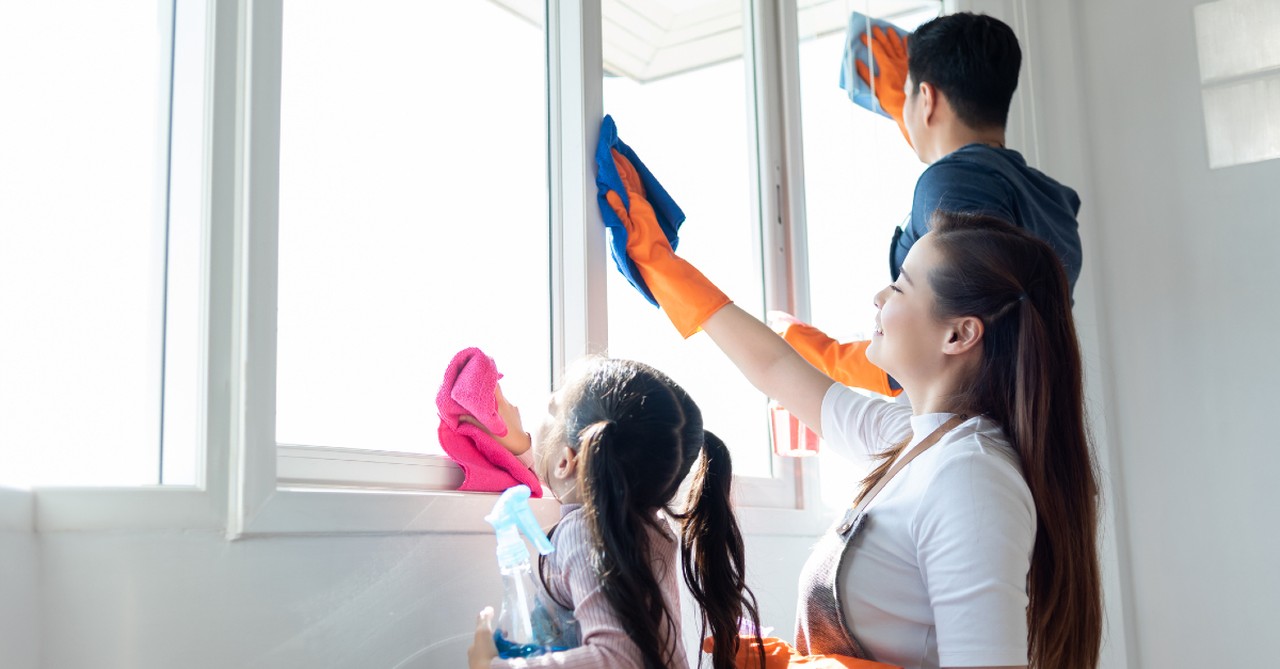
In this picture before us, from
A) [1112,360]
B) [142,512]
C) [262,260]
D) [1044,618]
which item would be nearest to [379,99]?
[262,260]

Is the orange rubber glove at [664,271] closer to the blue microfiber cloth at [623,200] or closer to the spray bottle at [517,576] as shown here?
the blue microfiber cloth at [623,200]

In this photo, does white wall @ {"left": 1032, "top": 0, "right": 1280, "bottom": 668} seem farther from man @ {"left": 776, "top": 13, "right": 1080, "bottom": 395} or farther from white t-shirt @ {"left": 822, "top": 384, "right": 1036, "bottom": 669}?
white t-shirt @ {"left": 822, "top": 384, "right": 1036, "bottom": 669}

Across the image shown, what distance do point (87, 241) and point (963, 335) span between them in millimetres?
836

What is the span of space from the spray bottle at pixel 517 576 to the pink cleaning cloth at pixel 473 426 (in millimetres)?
237

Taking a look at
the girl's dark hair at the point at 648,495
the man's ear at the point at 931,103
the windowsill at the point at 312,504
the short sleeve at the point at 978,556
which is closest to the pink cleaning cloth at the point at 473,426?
the windowsill at the point at 312,504

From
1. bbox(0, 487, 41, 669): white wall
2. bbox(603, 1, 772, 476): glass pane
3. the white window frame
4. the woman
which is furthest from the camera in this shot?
bbox(603, 1, 772, 476): glass pane

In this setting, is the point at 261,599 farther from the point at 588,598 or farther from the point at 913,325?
the point at 913,325

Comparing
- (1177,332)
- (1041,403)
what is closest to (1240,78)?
(1177,332)

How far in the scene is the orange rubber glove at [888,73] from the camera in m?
1.96

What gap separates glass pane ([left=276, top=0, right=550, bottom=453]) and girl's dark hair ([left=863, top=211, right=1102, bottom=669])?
0.58 m

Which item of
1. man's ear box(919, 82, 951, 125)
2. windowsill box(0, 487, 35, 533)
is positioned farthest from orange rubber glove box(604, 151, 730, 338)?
windowsill box(0, 487, 35, 533)

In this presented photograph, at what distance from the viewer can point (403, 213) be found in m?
1.33

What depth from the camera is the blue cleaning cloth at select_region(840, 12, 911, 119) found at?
1.97m

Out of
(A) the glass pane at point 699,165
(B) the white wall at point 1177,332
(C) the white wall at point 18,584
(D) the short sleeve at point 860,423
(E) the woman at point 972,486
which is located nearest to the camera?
(C) the white wall at point 18,584
